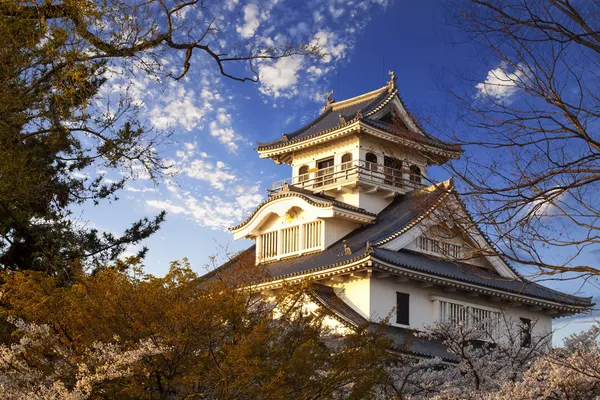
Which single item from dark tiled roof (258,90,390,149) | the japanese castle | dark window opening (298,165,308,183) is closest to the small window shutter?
the japanese castle

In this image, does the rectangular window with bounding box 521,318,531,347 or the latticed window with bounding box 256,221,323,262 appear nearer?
the rectangular window with bounding box 521,318,531,347

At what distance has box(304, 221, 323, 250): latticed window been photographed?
27.4m

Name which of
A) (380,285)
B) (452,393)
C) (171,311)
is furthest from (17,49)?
(380,285)

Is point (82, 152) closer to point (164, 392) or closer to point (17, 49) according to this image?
point (17, 49)

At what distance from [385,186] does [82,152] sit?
1692cm

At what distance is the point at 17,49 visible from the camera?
1088 cm

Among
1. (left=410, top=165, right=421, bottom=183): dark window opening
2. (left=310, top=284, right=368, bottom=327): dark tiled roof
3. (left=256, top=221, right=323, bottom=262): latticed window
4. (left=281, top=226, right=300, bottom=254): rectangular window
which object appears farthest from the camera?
(left=281, top=226, right=300, bottom=254): rectangular window

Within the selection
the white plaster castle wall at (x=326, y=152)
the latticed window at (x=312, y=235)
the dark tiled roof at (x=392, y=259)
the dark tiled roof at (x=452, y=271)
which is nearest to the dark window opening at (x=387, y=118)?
the white plaster castle wall at (x=326, y=152)

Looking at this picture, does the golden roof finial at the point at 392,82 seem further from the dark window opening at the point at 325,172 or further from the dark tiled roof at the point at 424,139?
the dark tiled roof at the point at 424,139

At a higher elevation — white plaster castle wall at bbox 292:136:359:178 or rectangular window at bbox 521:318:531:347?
white plaster castle wall at bbox 292:136:359:178

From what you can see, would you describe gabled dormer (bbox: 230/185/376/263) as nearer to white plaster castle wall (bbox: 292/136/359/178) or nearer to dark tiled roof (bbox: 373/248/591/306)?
white plaster castle wall (bbox: 292/136/359/178)

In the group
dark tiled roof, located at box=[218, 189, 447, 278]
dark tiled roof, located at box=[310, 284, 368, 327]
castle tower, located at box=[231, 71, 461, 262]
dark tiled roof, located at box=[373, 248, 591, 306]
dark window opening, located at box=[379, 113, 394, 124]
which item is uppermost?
dark window opening, located at box=[379, 113, 394, 124]

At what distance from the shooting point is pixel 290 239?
28562mm

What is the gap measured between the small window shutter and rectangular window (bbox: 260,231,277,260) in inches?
246
